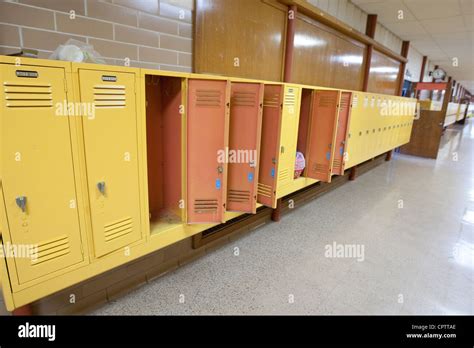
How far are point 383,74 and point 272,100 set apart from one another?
5.13 meters

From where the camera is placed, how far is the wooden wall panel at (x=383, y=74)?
5.86 meters

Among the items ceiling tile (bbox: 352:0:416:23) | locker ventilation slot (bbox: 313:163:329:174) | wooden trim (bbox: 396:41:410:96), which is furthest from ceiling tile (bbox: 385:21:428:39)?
locker ventilation slot (bbox: 313:163:329:174)

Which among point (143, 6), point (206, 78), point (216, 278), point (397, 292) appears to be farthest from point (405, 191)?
point (143, 6)

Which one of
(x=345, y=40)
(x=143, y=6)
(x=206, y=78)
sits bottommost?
(x=206, y=78)

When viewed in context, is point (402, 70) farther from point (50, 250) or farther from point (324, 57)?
point (50, 250)

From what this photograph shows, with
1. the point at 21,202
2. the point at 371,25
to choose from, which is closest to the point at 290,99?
the point at 21,202

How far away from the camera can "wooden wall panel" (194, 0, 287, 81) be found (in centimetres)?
247

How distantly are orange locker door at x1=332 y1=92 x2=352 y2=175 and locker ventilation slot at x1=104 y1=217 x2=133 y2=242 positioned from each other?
8.84ft

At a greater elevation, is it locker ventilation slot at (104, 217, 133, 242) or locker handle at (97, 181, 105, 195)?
locker handle at (97, 181, 105, 195)

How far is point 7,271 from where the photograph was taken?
→ 135 cm

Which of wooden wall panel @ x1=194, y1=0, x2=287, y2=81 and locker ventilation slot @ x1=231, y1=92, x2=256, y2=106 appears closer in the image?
locker ventilation slot @ x1=231, y1=92, x2=256, y2=106

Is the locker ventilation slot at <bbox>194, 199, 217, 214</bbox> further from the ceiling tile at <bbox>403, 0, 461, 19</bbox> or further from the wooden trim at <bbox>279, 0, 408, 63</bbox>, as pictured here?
the ceiling tile at <bbox>403, 0, 461, 19</bbox>
